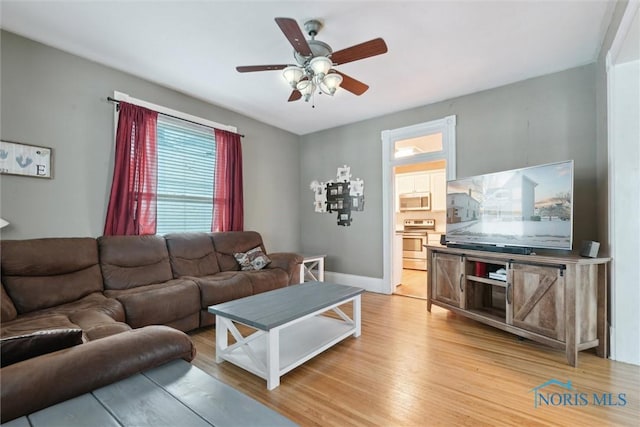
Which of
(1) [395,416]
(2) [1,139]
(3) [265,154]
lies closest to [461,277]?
(1) [395,416]

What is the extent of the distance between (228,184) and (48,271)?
2186 millimetres

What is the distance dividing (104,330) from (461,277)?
3.18m

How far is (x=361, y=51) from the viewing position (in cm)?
210

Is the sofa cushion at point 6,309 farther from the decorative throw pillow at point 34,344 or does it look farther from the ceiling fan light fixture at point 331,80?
the ceiling fan light fixture at point 331,80

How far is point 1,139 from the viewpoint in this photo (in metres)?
2.40

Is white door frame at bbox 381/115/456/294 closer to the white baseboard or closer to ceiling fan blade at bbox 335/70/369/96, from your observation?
the white baseboard

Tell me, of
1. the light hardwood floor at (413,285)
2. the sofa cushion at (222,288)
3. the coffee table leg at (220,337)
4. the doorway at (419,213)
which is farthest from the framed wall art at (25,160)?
the doorway at (419,213)

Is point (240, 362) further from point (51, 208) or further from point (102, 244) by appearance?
point (51, 208)

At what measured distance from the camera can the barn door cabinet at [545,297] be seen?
223 centimetres

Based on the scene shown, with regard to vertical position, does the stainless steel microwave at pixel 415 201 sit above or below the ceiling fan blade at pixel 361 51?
below

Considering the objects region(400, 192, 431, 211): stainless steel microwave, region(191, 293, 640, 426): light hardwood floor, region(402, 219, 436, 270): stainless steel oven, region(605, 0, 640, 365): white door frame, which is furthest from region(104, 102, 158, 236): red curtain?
region(400, 192, 431, 211): stainless steel microwave

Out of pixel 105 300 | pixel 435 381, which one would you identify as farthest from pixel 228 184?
pixel 435 381

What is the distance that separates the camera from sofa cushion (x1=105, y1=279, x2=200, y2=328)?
2.38 meters

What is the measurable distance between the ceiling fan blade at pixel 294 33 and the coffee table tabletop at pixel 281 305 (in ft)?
6.38
